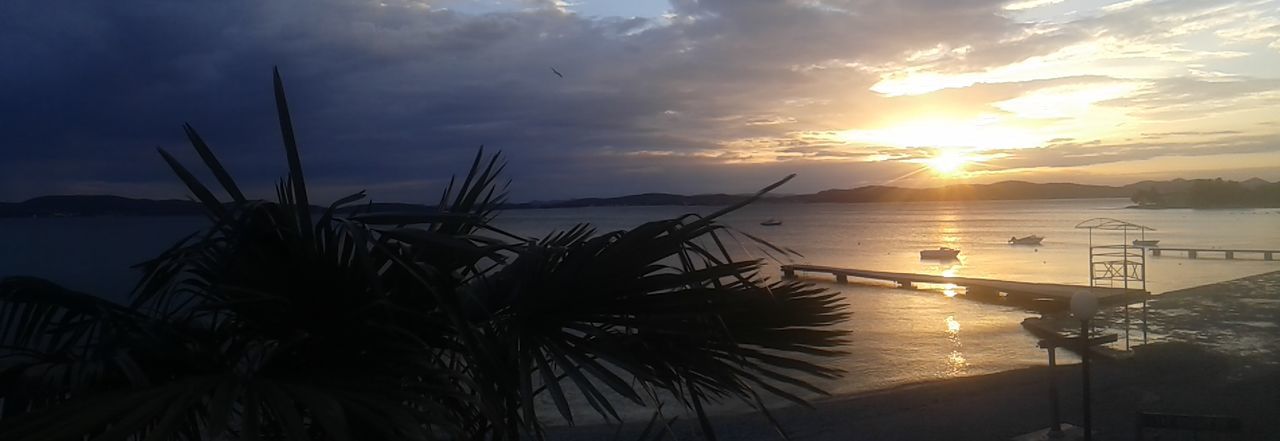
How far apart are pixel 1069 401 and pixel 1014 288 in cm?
2082

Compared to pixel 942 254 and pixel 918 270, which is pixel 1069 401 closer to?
pixel 918 270

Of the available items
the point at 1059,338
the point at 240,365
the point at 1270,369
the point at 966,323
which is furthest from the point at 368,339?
the point at 966,323

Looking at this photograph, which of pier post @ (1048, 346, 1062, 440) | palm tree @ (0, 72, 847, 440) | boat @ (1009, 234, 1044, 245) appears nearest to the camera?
palm tree @ (0, 72, 847, 440)

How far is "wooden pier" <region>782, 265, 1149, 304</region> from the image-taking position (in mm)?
24531

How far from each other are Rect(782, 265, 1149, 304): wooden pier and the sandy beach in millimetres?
4654

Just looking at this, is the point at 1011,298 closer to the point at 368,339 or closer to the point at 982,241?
the point at 368,339

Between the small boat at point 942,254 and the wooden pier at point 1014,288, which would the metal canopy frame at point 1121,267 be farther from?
the small boat at point 942,254

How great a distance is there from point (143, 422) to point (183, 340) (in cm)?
52

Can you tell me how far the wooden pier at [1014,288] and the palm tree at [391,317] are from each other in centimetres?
2294

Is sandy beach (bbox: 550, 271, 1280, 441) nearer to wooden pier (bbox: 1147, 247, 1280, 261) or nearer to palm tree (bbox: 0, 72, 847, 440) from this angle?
palm tree (bbox: 0, 72, 847, 440)

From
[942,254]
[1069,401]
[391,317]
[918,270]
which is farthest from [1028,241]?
[391,317]

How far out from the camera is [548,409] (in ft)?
58.4

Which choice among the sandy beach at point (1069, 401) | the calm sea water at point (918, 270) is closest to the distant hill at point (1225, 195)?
the calm sea water at point (918, 270)

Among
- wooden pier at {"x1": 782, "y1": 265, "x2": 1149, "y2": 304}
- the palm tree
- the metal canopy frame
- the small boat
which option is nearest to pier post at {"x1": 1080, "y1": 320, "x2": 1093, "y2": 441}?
the palm tree
